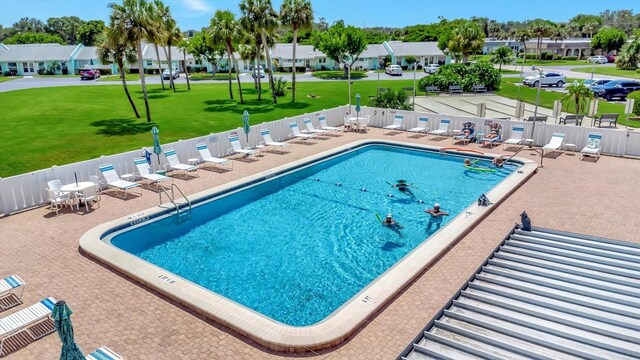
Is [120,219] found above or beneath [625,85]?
beneath

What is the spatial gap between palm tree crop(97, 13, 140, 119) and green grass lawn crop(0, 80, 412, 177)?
4.16m

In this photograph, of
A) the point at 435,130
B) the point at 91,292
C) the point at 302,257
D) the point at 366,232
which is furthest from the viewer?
the point at 435,130

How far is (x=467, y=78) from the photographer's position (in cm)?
4075

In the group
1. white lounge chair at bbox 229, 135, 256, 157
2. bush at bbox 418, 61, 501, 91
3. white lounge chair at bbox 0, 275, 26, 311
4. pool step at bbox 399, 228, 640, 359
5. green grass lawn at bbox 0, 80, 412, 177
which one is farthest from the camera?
bush at bbox 418, 61, 501, 91

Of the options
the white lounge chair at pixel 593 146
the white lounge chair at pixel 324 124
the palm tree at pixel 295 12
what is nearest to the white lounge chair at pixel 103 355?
the white lounge chair at pixel 593 146

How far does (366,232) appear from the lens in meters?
12.7

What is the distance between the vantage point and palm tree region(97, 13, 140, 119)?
23672 millimetres

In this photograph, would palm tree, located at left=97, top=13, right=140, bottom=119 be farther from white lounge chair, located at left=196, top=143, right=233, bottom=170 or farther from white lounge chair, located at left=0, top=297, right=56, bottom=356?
white lounge chair, located at left=0, top=297, right=56, bottom=356

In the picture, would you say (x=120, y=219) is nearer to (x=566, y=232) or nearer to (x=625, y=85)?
(x=566, y=232)

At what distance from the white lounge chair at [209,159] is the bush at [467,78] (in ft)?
91.2

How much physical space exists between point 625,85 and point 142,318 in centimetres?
4122

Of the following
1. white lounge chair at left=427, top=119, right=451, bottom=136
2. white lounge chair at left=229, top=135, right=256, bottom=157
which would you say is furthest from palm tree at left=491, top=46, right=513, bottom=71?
white lounge chair at left=229, top=135, right=256, bottom=157

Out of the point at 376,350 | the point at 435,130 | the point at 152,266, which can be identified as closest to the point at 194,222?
the point at 152,266

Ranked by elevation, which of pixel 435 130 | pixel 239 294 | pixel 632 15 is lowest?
pixel 239 294
